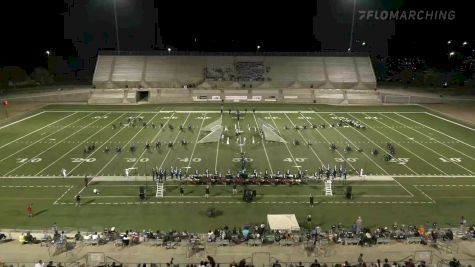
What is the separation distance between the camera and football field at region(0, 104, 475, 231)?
19672 millimetres

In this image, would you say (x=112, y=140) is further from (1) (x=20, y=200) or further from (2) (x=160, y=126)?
(1) (x=20, y=200)

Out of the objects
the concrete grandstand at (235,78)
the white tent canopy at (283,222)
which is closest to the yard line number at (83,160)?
the white tent canopy at (283,222)

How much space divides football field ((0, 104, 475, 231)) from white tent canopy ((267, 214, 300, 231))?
121 centimetres

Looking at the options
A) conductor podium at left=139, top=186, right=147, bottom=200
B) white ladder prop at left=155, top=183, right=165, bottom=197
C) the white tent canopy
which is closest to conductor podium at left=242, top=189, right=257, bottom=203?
the white tent canopy

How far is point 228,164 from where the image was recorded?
26969 mm

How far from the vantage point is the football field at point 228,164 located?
19.7 metres

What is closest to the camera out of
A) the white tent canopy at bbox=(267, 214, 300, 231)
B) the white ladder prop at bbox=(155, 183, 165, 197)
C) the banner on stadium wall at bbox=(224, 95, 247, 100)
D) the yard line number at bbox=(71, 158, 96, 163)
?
the white tent canopy at bbox=(267, 214, 300, 231)

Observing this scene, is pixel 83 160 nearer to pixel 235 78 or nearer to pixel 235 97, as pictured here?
pixel 235 97

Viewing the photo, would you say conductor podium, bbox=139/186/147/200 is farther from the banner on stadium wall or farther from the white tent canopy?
the banner on stadium wall

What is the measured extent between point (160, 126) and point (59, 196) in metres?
17.8

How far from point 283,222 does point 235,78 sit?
45.0 meters

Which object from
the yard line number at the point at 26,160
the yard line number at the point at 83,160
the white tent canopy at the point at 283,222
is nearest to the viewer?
the white tent canopy at the point at 283,222

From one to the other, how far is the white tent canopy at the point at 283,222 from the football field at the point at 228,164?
121cm

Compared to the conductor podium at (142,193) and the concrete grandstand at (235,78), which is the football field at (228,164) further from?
the concrete grandstand at (235,78)
